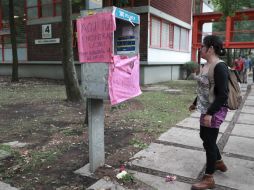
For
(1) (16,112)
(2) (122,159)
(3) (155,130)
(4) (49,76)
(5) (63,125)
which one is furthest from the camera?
(4) (49,76)

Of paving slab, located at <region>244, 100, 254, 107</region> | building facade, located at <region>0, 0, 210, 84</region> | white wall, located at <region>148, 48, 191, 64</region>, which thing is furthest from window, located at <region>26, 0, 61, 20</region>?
paving slab, located at <region>244, 100, 254, 107</region>

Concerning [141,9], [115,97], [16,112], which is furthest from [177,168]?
[141,9]

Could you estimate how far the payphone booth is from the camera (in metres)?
3.49

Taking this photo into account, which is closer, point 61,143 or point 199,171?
point 199,171

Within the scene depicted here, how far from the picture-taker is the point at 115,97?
361 cm

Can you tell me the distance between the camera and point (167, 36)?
17.8 meters

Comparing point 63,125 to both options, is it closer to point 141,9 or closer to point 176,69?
point 141,9

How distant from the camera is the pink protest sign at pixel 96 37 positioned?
3.46 metres

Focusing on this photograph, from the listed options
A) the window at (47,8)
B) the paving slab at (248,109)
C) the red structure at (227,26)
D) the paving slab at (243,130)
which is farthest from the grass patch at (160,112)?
the red structure at (227,26)

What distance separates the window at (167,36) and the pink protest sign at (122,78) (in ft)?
38.3

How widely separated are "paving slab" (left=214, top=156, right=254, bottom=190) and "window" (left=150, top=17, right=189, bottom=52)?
460 inches

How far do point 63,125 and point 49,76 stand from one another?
40.3 ft

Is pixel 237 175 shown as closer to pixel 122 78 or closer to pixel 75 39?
pixel 122 78

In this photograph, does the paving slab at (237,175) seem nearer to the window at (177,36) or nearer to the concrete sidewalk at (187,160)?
the concrete sidewalk at (187,160)
